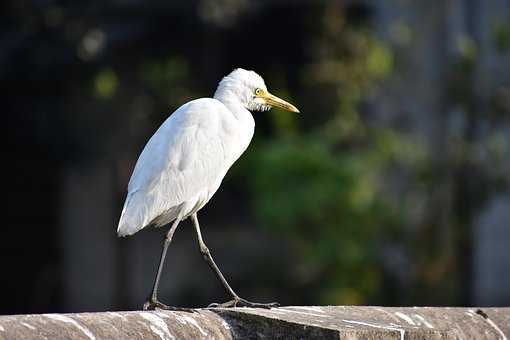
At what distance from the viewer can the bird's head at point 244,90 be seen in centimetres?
528

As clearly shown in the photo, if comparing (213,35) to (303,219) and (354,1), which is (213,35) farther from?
(303,219)

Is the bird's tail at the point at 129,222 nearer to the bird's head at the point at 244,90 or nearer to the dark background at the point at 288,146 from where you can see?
the bird's head at the point at 244,90

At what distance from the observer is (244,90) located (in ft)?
17.4

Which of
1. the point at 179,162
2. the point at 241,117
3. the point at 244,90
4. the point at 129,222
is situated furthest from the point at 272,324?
the point at 244,90

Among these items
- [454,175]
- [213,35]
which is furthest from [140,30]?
[454,175]

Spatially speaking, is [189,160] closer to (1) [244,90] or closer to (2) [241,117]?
(2) [241,117]

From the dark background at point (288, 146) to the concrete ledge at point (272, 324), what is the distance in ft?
19.9

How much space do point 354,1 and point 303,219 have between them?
2.27m

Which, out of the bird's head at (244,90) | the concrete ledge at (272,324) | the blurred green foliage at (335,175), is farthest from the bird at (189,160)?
the blurred green foliage at (335,175)

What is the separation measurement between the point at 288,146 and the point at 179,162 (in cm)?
541

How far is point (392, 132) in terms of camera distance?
10922mm

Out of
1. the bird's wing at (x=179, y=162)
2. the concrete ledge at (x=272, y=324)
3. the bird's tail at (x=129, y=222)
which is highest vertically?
the bird's wing at (x=179, y=162)

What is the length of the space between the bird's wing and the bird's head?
0.31ft

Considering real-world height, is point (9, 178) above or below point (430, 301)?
above
